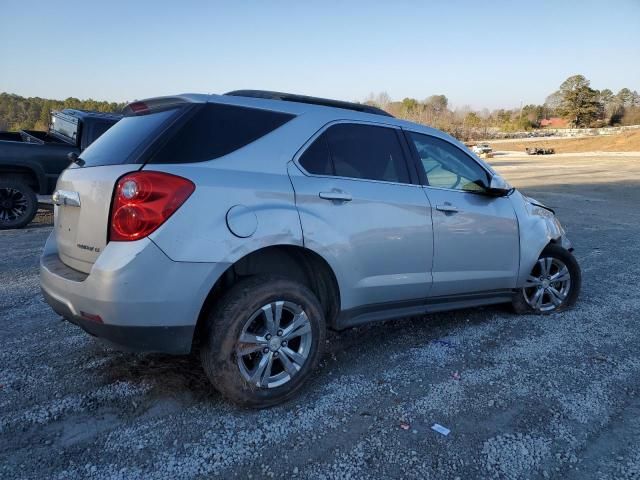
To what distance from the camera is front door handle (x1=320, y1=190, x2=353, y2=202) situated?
9.66 feet

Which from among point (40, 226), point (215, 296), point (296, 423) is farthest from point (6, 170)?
point (296, 423)

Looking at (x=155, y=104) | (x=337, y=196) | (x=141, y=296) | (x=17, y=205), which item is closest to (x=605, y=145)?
(x=17, y=205)

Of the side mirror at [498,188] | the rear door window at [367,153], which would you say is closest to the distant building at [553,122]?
the side mirror at [498,188]

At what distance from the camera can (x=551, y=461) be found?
2391 mm

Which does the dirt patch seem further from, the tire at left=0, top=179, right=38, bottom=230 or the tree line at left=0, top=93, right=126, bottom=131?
the tire at left=0, top=179, right=38, bottom=230

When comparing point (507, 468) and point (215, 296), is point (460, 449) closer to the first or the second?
point (507, 468)

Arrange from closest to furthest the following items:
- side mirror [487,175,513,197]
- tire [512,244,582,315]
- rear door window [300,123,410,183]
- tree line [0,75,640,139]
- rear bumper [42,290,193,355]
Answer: rear bumper [42,290,193,355] < rear door window [300,123,410,183] < side mirror [487,175,513,197] < tire [512,244,582,315] < tree line [0,75,640,139]

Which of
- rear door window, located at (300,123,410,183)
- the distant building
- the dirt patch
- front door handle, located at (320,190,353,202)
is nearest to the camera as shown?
front door handle, located at (320,190,353,202)

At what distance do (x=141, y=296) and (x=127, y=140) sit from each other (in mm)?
1011

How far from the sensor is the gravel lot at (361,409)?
2322 millimetres

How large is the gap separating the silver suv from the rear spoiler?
0.02 metres

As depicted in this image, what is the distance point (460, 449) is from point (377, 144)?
2025mm

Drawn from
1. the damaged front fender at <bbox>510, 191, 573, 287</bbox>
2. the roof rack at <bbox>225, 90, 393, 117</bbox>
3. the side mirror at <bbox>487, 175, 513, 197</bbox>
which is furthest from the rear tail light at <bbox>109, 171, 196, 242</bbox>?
the damaged front fender at <bbox>510, 191, 573, 287</bbox>

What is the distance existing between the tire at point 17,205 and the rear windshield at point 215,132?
671cm
